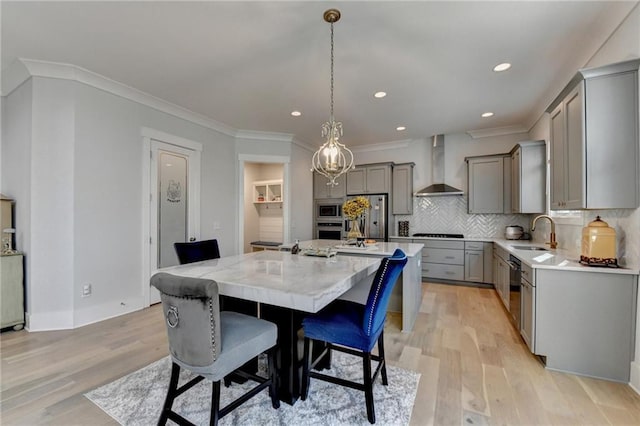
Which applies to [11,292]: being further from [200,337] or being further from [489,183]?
[489,183]

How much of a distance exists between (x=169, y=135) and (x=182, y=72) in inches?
46.9

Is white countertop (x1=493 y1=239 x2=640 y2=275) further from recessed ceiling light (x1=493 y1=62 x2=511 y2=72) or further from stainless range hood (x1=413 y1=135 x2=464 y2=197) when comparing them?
stainless range hood (x1=413 y1=135 x2=464 y2=197)

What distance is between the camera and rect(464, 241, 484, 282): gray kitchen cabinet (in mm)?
4539

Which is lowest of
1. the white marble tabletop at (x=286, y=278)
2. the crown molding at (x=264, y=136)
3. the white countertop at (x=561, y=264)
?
the white countertop at (x=561, y=264)

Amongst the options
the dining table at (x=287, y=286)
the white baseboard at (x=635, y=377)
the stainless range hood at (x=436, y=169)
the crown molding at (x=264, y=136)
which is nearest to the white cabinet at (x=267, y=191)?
the crown molding at (x=264, y=136)

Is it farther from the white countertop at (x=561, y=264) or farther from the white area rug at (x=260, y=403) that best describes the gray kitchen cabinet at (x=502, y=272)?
the white area rug at (x=260, y=403)

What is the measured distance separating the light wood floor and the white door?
0.90 m

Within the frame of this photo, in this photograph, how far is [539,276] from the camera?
7.38 feet

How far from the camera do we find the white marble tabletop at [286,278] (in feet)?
4.21

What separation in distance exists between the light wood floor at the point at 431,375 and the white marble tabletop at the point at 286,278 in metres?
0.97

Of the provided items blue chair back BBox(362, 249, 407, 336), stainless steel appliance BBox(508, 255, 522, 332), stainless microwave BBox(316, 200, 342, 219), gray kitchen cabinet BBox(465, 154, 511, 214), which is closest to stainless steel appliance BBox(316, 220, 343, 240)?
stainless microwave BBox(316, 200, 342, 219)

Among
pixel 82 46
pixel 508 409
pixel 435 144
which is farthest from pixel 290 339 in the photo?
pixel 435 144

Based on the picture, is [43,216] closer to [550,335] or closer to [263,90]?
[263,90]

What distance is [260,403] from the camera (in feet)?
5.77
